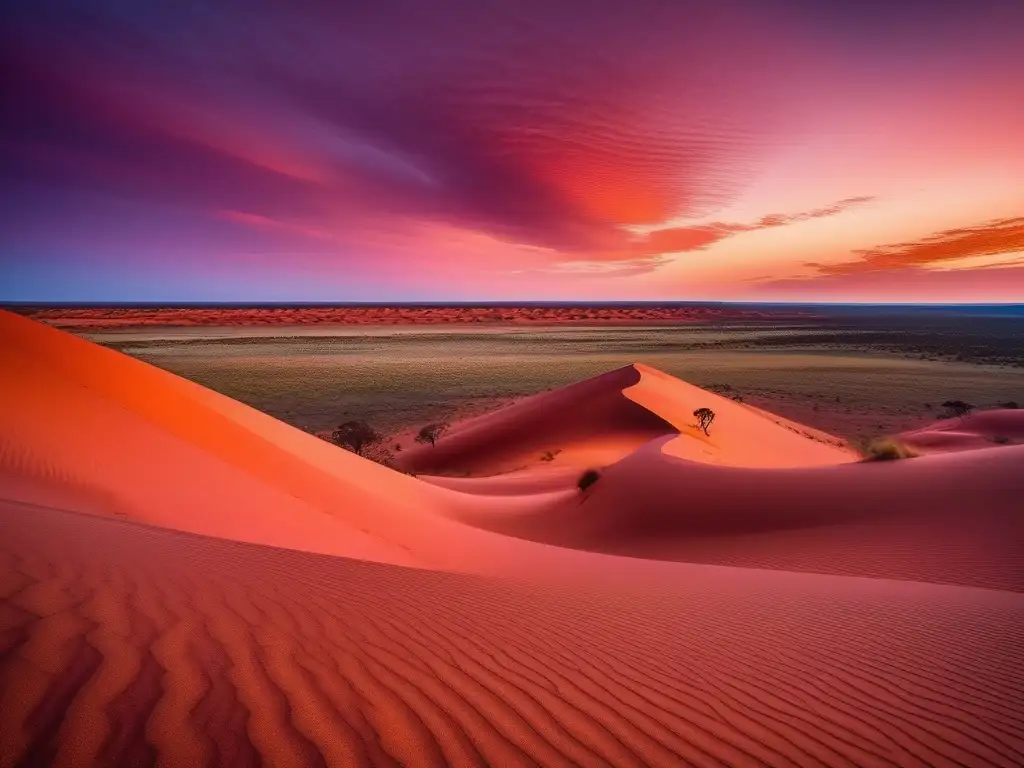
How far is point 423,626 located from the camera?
11.4 ft

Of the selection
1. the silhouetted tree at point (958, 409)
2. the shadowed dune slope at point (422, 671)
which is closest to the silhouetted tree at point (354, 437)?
the shadowed dune slope at point (422, 671)

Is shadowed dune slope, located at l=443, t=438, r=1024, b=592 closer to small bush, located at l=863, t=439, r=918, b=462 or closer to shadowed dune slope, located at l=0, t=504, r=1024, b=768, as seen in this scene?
small bush, located at l=863, t=439, r=918, b=462

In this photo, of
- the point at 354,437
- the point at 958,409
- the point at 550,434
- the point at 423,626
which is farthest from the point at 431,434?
the point at 958,409

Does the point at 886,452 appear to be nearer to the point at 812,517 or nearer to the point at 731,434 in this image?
the point at 812,517

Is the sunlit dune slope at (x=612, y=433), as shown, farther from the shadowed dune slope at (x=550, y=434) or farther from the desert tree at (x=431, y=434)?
the desert tree at (x=431, y=434)

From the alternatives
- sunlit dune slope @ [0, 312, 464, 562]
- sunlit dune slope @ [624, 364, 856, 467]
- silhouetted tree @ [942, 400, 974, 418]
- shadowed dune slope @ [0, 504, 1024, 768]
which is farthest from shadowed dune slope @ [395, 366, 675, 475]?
shadowed dune slope @ [0, 504, 1024, 768]

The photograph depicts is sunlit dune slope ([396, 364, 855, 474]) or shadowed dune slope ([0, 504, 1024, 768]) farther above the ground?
shadowed dune slope ([0, 504, 1024, 768])

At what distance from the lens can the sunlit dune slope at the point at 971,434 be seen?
21.9 metres

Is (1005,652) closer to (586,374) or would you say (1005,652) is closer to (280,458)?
(280,458)

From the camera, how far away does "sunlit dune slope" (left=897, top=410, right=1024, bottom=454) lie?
21875mm

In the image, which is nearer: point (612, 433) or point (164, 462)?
point (164, 462)

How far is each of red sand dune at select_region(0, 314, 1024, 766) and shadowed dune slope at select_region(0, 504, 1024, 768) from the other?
0.02 metres

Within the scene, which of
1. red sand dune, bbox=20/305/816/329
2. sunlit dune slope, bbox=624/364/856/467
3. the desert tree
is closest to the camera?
sunlit dune slope, bbox=624/364/856/467

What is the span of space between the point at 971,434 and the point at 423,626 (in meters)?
28.7
